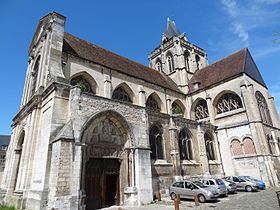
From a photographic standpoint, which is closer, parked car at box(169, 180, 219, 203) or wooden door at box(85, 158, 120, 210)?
wooden door at box(85, 158, 120, 210)

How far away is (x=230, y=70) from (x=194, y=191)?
48.8 ft

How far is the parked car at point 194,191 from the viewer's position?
33.7 feet

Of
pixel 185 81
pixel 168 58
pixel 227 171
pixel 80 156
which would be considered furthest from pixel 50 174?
pixel 168 58

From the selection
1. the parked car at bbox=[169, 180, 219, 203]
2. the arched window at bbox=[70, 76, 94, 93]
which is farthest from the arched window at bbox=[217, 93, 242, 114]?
the arched window at bbox=[70, 76, 94, 93]

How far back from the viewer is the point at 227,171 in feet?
58.9

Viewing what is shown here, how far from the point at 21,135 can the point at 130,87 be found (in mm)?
9177

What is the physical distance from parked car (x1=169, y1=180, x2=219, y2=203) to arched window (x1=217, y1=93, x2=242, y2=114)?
36.2 feet

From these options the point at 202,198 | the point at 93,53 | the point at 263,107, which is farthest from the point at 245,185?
the point at 93,53

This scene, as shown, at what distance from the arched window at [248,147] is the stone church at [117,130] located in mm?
86

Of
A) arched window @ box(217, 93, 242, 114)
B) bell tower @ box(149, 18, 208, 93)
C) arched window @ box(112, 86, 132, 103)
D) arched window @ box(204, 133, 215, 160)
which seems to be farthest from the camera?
bell tower @ box(149, 18, 208, 93)

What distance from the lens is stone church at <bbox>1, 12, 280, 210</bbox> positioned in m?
9.25

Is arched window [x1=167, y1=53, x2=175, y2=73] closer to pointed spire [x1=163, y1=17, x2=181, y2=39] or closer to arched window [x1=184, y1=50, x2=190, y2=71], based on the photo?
arched window [x1=184, y1=50, x2=190, y2=71]

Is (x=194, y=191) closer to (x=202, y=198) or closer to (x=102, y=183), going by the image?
(x=202, y=198)

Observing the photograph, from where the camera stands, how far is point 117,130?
11.3 metres
